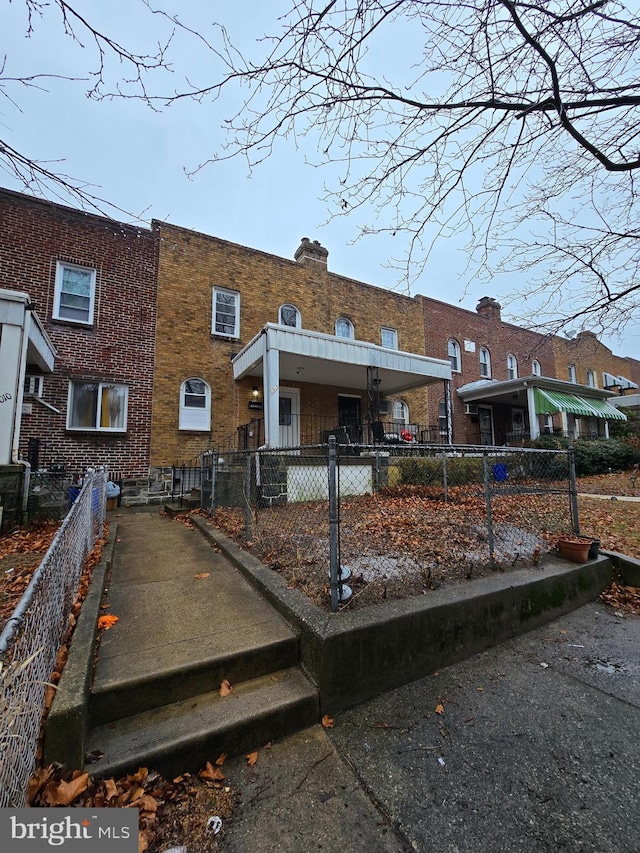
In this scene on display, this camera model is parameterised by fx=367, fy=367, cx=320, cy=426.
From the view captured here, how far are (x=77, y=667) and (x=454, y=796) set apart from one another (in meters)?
1.99

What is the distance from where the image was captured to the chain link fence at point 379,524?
3.24 meters

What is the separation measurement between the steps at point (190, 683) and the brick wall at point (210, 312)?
286 inches

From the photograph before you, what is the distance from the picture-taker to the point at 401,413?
570 inches

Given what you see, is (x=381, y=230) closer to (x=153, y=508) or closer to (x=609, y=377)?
(x=153, y=508)

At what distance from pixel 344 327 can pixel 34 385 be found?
9.39 m

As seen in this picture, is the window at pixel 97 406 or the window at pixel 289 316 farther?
the window at pixel 289 316

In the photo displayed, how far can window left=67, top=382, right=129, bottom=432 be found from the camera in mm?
8820

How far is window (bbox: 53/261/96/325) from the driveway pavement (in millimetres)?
10176

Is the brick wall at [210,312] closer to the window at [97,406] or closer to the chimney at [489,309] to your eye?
the window at [97,406]

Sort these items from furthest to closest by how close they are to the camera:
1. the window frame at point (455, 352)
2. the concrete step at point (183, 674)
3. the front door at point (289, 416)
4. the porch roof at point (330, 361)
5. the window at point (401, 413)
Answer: the window frame at point (455, 352)
the window at point (401, 413)
the front door at point (289, 416)
the porch roof at point (330, 361)
the concrete step at point (183, 674)

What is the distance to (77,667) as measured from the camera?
1987 mm

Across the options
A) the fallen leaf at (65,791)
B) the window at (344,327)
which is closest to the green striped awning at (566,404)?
the window at (344,327)

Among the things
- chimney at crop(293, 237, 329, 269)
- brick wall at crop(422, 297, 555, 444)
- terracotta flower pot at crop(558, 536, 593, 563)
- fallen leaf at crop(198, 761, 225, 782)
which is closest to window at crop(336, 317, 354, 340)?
chimney at crop(293, 237, 329, 269)

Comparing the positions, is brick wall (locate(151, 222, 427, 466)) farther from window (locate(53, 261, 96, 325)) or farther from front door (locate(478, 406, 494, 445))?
front door (locate(478, 406, 494, 445))
